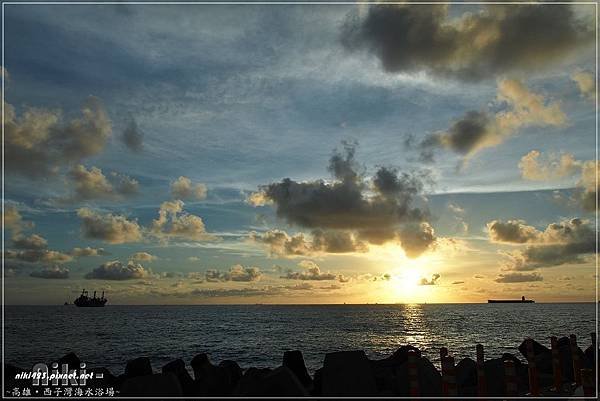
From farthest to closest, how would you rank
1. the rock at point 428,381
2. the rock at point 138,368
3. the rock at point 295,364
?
1. the rock at point 138,368
2. the rock at point 295,364
3. the rock at point 428,381

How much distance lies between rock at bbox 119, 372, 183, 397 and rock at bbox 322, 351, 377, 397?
420cm

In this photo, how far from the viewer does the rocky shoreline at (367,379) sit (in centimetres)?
1153

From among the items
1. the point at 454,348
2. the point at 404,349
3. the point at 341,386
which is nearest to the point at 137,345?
the point at 454,348

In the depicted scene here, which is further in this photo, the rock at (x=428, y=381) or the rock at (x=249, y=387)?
the rock at (x=428, y=381)

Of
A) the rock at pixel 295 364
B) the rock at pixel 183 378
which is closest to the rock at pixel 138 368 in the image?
the rock at pixel 183 378

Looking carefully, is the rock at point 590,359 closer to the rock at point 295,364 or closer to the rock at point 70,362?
the rock at point 295,364

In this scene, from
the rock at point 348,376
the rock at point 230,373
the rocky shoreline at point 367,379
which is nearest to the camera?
A: the rocky shoreline at point 367,379

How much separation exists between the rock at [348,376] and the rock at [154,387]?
4.20 metres

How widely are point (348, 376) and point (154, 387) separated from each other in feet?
16.9

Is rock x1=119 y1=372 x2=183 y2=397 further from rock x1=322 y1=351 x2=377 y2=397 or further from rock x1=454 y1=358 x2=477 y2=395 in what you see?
rock x1=454 y1=358 x2=477 y2=395

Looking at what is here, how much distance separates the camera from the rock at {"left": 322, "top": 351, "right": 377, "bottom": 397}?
44.0ft

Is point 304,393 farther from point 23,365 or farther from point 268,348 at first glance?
point 268,348

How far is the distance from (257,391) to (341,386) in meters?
3.34

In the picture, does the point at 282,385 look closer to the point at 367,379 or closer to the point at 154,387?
the point at 154,387
